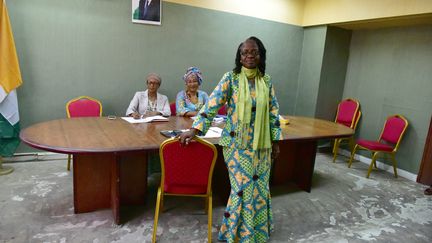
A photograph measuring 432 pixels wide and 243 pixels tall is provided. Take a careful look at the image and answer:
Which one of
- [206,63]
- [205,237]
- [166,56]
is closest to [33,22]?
[166,56]

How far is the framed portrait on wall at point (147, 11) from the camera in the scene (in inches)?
144

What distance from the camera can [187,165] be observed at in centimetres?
188

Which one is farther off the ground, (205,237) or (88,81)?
(88,81)

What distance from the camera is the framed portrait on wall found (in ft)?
12.0

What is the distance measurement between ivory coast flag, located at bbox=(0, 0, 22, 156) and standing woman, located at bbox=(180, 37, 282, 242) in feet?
7.99

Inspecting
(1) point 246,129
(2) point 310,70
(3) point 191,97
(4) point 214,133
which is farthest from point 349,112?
(1) point 246,129

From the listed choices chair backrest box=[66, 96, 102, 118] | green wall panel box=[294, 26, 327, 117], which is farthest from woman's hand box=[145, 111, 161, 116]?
green wall panel box=[294, 26, 327, 117]

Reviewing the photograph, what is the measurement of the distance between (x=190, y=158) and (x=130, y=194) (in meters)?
1.01

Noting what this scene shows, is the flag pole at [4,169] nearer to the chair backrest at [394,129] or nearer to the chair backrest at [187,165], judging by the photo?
the chair backrest at [187,165]

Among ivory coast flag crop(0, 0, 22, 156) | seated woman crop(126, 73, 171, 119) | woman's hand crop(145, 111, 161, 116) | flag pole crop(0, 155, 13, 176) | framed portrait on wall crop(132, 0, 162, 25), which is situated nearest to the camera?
ivory coast flag crop(0, 0, 22, 156)

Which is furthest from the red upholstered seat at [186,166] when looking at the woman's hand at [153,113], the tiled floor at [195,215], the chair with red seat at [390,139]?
the chair with red seat at [390,139]

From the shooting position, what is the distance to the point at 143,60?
3.87 meters

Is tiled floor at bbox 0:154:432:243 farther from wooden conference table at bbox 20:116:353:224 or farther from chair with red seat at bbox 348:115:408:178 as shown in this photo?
chair with red seat at bbox 348:115:408:178

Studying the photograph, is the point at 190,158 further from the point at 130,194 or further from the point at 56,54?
the point at 56,54
